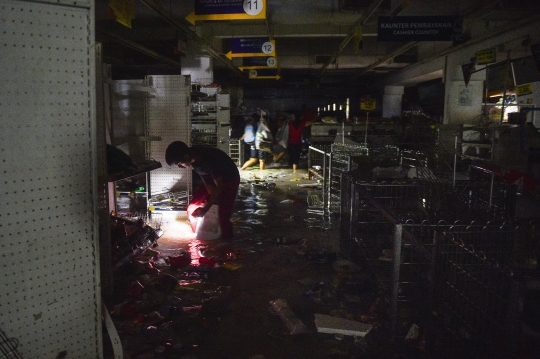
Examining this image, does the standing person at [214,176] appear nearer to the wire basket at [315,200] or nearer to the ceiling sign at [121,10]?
the ceiling sign at [121,10]

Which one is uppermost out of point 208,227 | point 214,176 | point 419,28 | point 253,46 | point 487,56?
point 253,46

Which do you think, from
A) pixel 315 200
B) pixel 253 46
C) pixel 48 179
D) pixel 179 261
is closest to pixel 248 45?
pixel 253 46

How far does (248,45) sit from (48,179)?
10571 millimetres

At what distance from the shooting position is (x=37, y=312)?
273cm

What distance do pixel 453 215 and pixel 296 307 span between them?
216cm

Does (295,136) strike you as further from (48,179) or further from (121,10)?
(48,179)

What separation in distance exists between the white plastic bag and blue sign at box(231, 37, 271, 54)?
6935 mm

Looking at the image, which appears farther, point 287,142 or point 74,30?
point 287,142

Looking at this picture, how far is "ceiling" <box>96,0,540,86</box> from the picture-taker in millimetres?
9664

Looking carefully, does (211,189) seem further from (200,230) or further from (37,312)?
(37,312)

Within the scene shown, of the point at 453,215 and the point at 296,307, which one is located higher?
the point at 453,215

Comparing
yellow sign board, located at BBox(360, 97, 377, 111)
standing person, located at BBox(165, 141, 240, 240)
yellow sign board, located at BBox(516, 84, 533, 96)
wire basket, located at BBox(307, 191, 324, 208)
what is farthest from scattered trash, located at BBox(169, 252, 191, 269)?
yellow sign board, located at BBox(360, 97, 377, 111)

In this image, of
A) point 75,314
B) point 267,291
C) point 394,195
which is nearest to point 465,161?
point 394,195

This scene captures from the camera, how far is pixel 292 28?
525 inches
